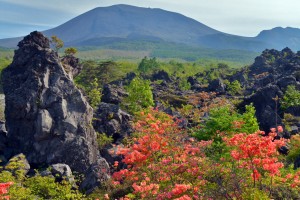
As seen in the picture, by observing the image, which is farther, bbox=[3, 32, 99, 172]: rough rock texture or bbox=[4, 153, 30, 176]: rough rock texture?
bbox=[3, 32, 99, 172]: rough rock texture

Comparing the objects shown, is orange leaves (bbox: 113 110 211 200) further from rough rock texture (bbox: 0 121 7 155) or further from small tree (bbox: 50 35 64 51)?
small tree (bbox: 50 35 64 51)

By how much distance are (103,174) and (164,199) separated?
12.1 m

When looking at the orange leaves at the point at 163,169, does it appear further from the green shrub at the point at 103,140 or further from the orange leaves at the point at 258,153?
the green shrub at the point at 103,140

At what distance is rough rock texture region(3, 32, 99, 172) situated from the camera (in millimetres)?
34094

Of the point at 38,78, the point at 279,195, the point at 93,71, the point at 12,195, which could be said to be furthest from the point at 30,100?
the point at 93,71

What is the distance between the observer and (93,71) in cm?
10638

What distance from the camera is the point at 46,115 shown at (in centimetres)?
3491

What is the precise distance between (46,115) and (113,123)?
877cm

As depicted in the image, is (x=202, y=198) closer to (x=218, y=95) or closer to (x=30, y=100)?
(x=30, y=100)

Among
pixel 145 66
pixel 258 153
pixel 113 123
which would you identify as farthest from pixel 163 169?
pixel 145 66

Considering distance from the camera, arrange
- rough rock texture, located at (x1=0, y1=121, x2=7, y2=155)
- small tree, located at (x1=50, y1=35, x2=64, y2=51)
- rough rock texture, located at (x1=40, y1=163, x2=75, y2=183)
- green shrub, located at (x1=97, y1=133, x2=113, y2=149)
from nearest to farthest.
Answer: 1. rough rock texture, located at (x1=40, y1=163, x2=75, y2=183)
2. rough rock texture, located at (x1=0, y1=121, x2=7, y2=155)
3. green shrub, located at (x1=97, y1=133, x2=113, y2=149)
4. small tree, located at (x1=50, y1=35, x2=64, y2=51)

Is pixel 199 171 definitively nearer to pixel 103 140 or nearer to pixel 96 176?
pixel 96 176

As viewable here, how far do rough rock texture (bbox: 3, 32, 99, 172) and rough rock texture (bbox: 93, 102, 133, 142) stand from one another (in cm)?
361

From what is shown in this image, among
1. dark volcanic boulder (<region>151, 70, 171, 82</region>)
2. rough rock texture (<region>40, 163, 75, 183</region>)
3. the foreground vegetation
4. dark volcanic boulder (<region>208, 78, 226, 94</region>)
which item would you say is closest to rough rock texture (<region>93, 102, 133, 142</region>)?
rough rock texture (<region>40, 163, 75, 183</region>)
